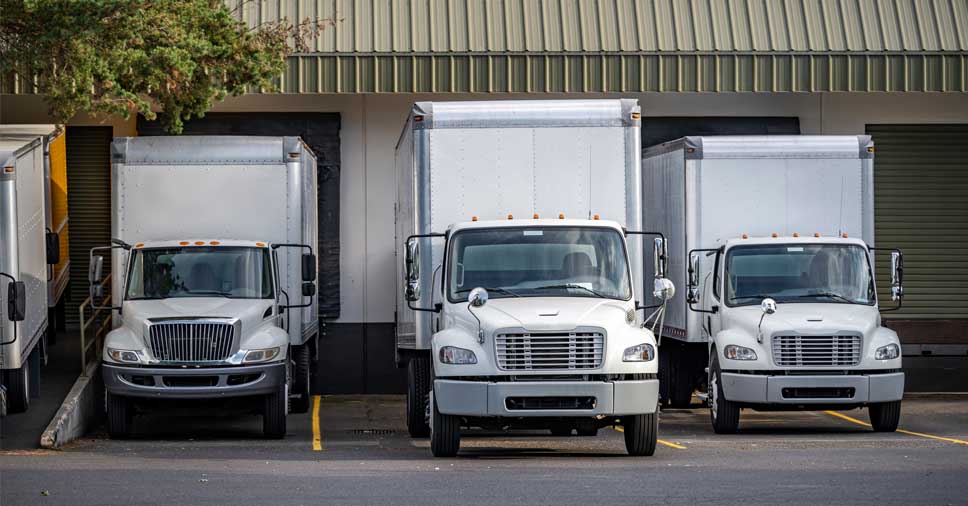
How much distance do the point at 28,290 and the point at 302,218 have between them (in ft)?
11.9

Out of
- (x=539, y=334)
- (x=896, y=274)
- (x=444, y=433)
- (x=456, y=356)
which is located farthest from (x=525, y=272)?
(x=896, y=274)

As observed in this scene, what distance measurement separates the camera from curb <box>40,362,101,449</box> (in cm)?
1698

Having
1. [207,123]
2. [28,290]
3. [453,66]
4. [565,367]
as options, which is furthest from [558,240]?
[207,123]

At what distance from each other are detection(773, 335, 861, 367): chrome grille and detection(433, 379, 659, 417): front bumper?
3.95 meters

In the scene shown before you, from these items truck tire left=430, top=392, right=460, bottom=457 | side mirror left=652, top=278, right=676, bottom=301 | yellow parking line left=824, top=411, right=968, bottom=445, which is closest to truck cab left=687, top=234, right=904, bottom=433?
yellow parking line left=824, top=411, right=968, bottom=445

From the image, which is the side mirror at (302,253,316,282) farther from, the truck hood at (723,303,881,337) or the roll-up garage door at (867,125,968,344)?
the roll-up garage door at (867,125,968,344)

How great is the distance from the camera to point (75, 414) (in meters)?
18.2

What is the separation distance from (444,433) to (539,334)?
56.5 inches

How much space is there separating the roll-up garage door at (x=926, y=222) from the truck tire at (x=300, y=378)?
34.7 ft

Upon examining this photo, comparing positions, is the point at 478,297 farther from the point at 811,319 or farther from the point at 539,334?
the point at 811,319

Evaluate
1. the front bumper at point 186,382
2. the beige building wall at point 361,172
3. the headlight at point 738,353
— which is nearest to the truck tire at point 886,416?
the headlight at point 738,353

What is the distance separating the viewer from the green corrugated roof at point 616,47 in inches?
950

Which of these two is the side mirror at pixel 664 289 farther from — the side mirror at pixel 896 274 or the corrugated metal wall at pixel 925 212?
the corrugated metal wall at pixel 925 212

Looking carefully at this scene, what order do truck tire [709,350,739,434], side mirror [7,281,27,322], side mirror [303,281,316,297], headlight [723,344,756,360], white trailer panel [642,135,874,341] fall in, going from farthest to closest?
1. white trailer panel [642,135,874,341]
2. side mirror [303,281,316,297]
3. truck tire [709,350,739,434]
4. headlight [723,344,756,360]
5. side mirror [7,281,27,322]
